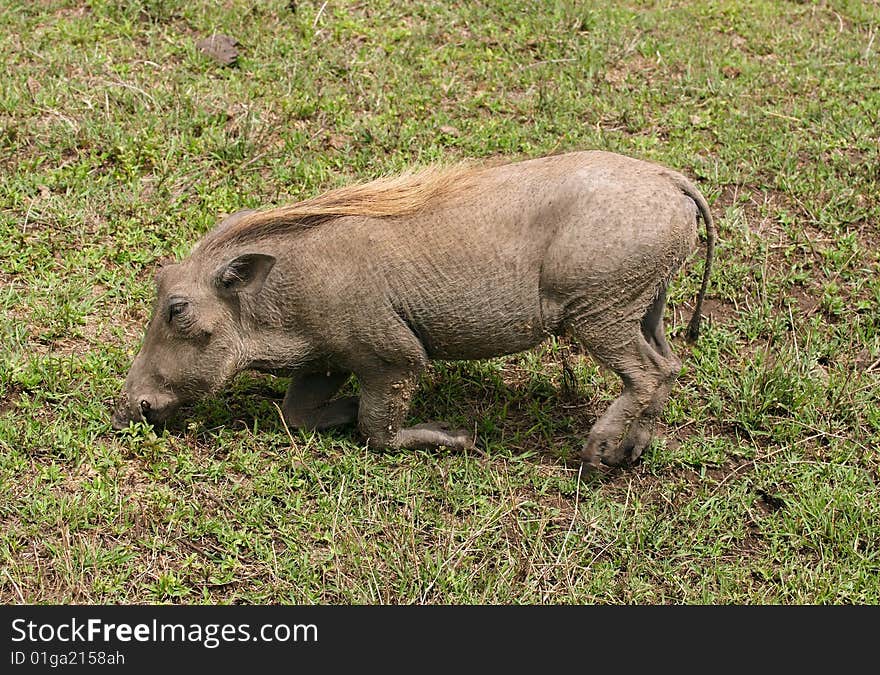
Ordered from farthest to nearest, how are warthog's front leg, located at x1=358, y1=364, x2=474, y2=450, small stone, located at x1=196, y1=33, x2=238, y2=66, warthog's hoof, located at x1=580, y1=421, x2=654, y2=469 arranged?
small stone, located at x1=196, y1=33, x2=238, y2=66
warthog's hoof, located at x1=580, y1=421, x2=654, y2=469
warthog's front leg, located at x1=358, y1=364, x2=474, y2=450

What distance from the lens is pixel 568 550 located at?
4133 millimetres

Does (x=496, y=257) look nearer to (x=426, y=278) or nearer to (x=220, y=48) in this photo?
(x=426, y=278)

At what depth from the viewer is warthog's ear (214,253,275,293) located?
13.2 ft

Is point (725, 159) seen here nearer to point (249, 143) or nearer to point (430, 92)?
point (430, 92)

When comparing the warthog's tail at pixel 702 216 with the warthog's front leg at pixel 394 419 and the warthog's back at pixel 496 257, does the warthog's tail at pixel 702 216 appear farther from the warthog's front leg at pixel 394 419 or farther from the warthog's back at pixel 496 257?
the warthog's front leg at pixel 394 419

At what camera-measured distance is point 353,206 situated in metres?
4.12

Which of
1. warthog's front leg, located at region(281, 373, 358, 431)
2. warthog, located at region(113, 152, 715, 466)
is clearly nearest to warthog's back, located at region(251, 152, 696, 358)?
warthog, located at region(113, 152, 715, 466)

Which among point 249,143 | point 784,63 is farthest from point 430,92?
point 784,63

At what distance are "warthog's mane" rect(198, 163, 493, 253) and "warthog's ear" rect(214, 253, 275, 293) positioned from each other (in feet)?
0.44

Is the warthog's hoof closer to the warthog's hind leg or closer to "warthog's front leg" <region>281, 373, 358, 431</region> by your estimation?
the warthog's hind leg

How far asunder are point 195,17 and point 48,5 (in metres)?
1.00

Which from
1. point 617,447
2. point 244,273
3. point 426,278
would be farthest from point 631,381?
point 244,273

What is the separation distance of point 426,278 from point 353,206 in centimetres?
41

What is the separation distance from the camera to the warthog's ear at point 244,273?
401 cm
